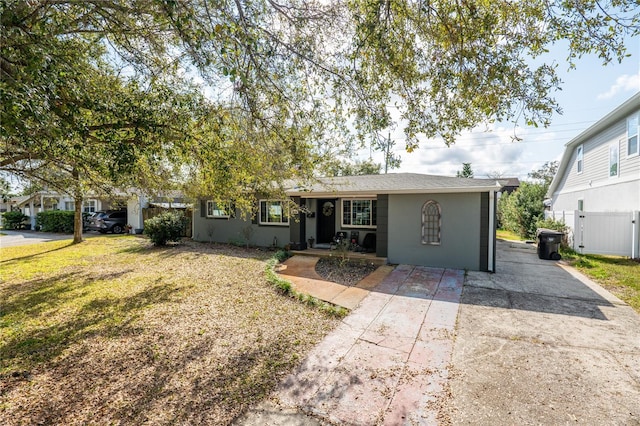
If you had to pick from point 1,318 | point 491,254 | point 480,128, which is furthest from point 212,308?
point 491,254

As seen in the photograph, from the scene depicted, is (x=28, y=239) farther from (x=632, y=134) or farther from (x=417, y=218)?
(x=632, y=134)

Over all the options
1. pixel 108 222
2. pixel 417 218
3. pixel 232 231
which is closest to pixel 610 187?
pixel 417 218

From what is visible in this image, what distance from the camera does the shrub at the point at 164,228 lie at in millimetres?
12211

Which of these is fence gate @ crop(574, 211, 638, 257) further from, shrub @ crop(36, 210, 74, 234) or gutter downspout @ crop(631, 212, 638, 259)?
shrub @ crop(36, 210, 74, 234)

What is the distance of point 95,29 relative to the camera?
184 inches

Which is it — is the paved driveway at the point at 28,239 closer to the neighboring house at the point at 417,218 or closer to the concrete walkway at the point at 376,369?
the neighboring house at the point at 417,218

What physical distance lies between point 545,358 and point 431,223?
5535 mm

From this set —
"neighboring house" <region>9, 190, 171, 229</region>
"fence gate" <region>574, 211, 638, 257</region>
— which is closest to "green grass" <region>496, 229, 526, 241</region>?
"fence gate" <region>574, 211, 638, 257</region>

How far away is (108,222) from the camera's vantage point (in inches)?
736

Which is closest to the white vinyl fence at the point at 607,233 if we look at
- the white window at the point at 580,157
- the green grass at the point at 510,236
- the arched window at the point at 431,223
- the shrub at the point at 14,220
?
the white window at the point at 580,157

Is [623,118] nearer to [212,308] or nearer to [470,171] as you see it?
[212,308]

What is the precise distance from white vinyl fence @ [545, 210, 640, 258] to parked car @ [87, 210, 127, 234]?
2414 cm

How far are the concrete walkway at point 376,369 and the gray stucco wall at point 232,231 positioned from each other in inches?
252

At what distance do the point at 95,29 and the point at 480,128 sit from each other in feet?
20.8
